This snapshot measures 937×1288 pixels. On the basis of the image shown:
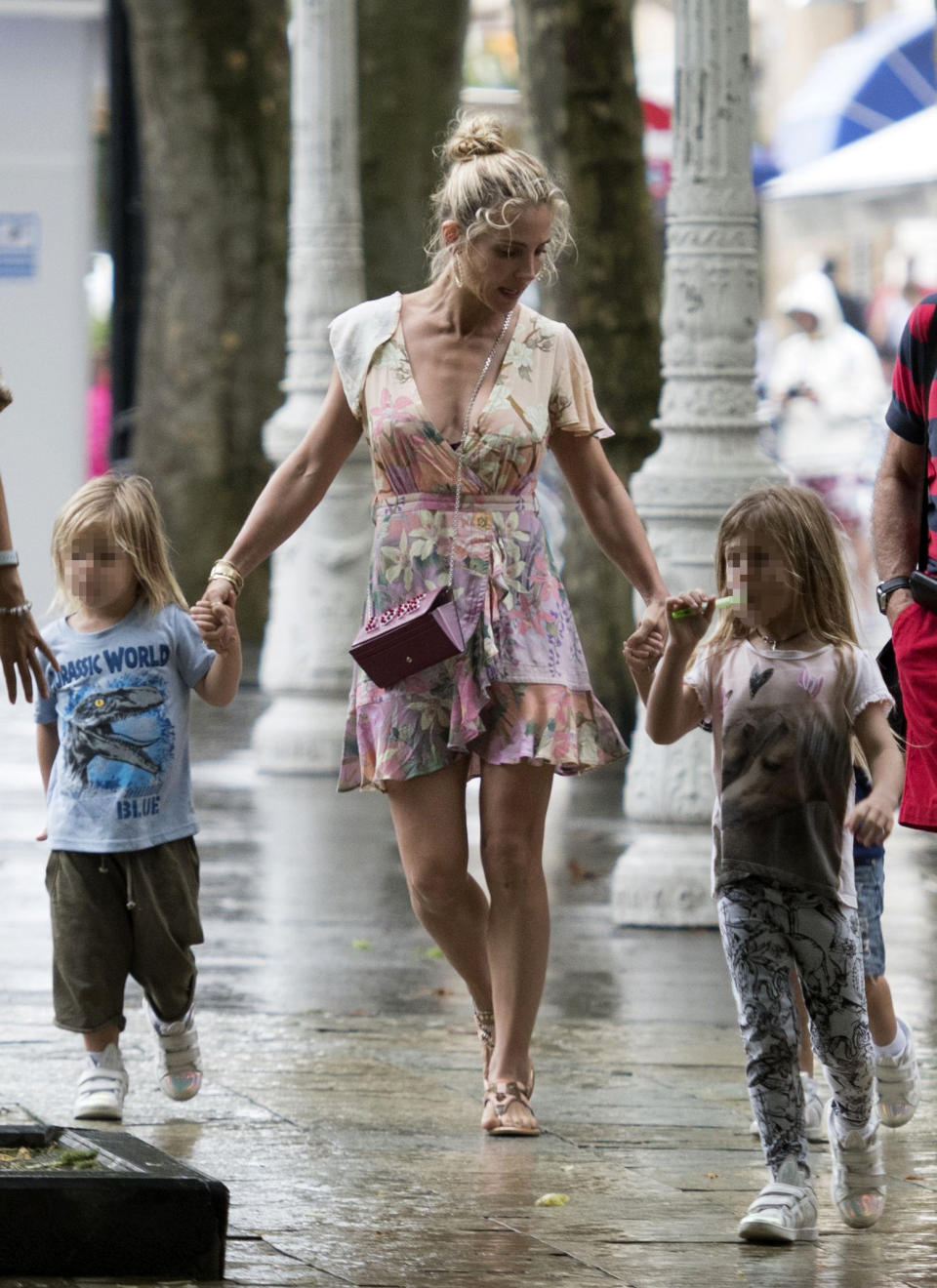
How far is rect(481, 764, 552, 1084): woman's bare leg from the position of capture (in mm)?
5523

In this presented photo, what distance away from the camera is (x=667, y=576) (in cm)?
820

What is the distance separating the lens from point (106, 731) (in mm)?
5609

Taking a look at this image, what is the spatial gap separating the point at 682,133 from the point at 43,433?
14077 millimetres

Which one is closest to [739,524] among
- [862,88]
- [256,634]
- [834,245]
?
[256,634]

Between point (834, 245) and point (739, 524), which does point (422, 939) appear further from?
point (834, 245)

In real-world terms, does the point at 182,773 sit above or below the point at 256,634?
above

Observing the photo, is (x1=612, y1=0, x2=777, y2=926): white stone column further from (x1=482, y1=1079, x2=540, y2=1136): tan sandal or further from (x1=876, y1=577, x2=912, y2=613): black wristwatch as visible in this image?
(x1=876, y1=577, x2=912, y2=613): black wristwatch

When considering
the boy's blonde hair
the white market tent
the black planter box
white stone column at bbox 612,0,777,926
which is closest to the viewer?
the black planter box

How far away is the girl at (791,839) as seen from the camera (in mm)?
4660

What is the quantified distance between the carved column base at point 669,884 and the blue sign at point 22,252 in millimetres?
14572

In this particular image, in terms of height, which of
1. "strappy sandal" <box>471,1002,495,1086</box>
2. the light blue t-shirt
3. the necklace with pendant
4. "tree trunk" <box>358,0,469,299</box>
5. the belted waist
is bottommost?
"strappy sandal" <box>471,1002,495,1086</box>

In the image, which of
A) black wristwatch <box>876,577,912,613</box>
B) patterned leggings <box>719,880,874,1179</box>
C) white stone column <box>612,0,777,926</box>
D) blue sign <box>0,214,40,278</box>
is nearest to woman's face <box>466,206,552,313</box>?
black wristwatch <box>876,577,912,613</box>

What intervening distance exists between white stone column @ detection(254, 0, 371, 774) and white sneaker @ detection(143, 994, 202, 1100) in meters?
6.52

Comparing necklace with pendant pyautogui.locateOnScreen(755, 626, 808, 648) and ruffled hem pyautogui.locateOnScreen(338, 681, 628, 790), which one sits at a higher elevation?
necklace with pendant pyautogui.locateOnScreen(755, 626, 808, 648)
